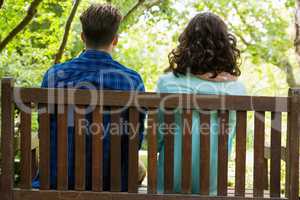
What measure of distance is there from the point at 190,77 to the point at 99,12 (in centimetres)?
59

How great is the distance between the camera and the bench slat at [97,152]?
282cm

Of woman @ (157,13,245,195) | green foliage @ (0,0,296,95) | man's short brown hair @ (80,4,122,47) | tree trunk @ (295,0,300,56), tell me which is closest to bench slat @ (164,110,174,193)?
woman @ (157,13,245,195)

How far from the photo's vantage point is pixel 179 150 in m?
2.91

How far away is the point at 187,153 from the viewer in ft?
9.32

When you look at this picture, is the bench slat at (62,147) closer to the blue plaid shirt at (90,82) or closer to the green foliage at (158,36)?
the blue plaid shirt at (90,82)

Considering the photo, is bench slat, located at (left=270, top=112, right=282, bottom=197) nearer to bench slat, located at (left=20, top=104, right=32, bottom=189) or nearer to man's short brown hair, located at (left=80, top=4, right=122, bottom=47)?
man's short brown hair, located at (left=80, top=4, right=122, bottom=47)

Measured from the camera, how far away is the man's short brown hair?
2.90 metres

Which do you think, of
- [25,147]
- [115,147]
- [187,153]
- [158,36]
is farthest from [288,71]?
[25,147]

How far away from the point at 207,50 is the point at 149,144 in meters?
0.60

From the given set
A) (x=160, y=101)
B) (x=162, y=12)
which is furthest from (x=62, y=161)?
(x=162, y=12)

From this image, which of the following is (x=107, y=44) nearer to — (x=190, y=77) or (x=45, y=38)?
(x=190, y=77)

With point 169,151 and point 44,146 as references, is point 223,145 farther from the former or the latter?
point 44,146

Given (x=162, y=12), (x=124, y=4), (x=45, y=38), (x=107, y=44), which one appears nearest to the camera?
(x=107, y=44)

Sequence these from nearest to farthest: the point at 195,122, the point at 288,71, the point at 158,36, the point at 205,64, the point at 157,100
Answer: the point at 157,100 → the point at 195,122 → the point at 205,64 → the point at 158,36 → the point at 288,71
